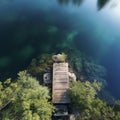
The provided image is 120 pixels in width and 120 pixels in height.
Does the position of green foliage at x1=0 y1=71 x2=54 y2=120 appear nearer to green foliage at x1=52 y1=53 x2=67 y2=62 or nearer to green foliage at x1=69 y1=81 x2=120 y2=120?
green foliage at x1=69 y1=81 x2=120 y2=120

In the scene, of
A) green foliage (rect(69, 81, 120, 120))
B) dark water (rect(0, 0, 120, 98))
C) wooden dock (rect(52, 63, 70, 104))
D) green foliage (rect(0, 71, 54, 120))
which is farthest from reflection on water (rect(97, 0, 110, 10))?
green foliage (rect(0, 71, 54, 120))

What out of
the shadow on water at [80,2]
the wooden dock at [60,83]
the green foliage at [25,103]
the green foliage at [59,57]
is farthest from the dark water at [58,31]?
the green foliage at [25,103]

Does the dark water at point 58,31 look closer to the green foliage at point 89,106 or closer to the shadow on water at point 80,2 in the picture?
the shadow on water at point 80,2

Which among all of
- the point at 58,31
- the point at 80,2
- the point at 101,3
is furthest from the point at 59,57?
the point at 101,3

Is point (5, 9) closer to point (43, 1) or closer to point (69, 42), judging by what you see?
point (43, 1)

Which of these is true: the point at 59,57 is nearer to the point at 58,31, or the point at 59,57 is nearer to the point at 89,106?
the point at 58,31

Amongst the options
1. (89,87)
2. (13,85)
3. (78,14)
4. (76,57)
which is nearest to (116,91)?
(89,87)
